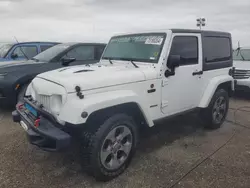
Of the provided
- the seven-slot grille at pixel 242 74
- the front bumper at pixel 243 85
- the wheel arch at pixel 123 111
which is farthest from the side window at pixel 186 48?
the seven-slot grille at pixel 242 74

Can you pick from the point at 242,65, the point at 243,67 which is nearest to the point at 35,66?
the point at 243,67

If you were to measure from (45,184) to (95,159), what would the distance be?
0.71 metres

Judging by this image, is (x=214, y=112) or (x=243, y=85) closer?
(x=214, y=112)

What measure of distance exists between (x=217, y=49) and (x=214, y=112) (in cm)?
122

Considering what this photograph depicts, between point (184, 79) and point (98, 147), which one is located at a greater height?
point (184, 79)

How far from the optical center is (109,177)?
2.92 meters

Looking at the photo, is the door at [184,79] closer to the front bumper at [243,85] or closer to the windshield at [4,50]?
the front bumper at [243,85]

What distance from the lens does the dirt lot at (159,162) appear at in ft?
9.59

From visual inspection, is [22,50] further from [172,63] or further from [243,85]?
[243,85]

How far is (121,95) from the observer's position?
2.90 meters

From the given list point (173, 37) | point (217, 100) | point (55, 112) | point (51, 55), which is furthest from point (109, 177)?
point (51, 55)

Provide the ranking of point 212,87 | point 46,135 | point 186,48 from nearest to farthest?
1. point 46,135
2. point 186,48
3. point 212,87

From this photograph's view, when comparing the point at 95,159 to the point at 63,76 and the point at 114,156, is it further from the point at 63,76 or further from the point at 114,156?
the point at 63,76

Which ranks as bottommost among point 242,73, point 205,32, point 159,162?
point 159,162
